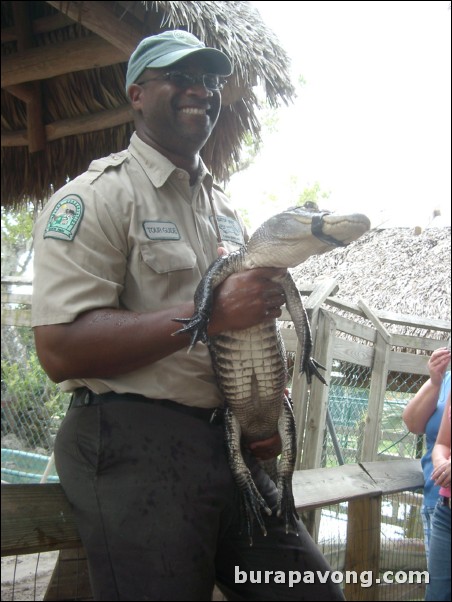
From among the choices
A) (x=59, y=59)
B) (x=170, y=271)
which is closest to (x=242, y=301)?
(x=170, y=271)

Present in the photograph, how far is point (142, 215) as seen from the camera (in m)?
1.70

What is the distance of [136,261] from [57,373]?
0.38 m

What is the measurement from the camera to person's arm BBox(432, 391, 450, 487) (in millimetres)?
2623

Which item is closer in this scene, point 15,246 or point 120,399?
point 120,399

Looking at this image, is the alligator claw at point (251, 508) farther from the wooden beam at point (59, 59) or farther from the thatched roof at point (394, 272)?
the thatched roof at point (394, 272)

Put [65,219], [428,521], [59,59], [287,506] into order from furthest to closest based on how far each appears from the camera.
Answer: [59,59], [428,521], [287,506], [65,219]

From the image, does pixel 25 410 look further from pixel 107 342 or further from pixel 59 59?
pixel 107 342

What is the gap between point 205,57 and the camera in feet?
6.36

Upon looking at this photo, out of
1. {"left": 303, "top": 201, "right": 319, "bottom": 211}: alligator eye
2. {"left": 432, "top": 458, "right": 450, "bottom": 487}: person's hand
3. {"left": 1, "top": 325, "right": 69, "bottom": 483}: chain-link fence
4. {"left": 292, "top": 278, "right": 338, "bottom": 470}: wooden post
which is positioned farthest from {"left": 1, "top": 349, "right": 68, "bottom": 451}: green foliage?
{"left": 303, "top": 201, "right": 319, "bottom": 211}: alligator eye

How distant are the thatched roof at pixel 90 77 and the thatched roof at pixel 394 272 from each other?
249 cm

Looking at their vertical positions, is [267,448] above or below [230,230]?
below

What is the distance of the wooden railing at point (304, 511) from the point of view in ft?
4.98

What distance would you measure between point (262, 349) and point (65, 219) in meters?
0.72

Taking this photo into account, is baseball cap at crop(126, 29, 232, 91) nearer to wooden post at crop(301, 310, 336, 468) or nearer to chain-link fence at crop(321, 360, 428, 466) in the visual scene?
wooden post at crop(301, 310, 336, 468)
